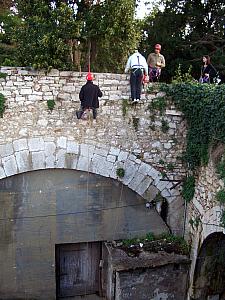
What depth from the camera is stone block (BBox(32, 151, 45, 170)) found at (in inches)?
292

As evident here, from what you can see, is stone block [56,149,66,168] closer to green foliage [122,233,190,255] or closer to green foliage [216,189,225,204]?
green foliage [122,233,190,255]

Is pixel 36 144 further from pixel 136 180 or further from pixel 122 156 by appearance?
pixel 136 180

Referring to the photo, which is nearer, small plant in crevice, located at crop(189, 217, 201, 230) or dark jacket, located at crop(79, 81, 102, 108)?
dark jacket, located at crop(79, 81, 102, 108)

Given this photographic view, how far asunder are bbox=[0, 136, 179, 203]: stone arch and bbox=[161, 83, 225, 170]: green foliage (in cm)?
95

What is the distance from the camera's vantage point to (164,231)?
8531 millimetres

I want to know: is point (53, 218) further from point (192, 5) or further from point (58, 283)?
point (192, 5)

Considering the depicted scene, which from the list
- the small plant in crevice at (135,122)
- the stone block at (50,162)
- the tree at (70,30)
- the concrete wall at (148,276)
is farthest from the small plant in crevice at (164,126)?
the concrete wall at (148,276)

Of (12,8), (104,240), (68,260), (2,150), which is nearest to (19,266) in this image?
(68,260)

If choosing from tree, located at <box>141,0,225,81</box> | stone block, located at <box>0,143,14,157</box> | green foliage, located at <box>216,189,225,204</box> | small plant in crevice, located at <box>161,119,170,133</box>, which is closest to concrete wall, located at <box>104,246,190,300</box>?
green foliage, located at <box>216,189,225,204</box>

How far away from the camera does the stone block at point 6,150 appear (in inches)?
284

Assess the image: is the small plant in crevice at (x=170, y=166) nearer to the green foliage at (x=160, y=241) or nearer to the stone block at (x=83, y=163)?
the green foliage at (x=160, y=241)

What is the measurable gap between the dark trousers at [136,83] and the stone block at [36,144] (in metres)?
2.20

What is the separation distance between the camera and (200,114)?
7.29 meters

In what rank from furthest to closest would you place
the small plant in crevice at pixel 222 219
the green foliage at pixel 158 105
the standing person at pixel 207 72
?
the standing person at pixel 207 72 → the green foliage at pixel 158 105 → the small plant in crevice at pixel 222 219
